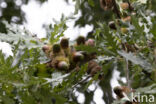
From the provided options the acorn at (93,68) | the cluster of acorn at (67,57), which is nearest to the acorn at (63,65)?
the cluster of acorn at (67,57)

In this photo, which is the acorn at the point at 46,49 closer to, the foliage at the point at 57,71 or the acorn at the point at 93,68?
the foliage at the point at 57,71

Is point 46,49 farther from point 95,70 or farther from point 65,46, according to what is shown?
point 95,70

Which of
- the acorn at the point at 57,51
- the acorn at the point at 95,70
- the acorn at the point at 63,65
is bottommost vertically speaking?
the acorn at the point at 95,70

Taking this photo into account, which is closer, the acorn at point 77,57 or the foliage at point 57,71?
the foliage at point 57,71

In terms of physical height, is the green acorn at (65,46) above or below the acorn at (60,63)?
above

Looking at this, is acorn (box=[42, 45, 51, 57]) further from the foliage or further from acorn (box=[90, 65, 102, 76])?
acorn (box=[90, 65, 102, 76])

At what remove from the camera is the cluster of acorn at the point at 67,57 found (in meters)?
1.01

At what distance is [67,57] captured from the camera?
1047 millimetres

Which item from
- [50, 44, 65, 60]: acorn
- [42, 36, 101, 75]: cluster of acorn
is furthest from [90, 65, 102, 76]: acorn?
[50, 44, 65, 60]: acorn

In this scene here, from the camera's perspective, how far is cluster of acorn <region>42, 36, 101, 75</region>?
3.32 ft

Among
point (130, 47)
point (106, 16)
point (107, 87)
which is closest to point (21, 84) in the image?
point (130, 47)

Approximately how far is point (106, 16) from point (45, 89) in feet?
5.18

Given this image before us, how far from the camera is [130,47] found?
109 centimetres

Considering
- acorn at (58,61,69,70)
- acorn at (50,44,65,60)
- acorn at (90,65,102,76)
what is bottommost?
acorn at (90,65,102,76)
